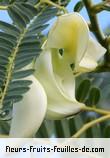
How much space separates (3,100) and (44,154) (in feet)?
0.34

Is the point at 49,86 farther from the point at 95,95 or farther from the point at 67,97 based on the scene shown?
the point at 95,95

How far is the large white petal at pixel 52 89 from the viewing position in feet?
1.35

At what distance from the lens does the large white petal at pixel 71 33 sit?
1.36 ft

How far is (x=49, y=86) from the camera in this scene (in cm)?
41

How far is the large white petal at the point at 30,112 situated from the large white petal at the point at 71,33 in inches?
1.8

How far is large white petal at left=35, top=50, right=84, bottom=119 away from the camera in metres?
0.41

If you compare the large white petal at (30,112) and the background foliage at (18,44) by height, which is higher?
the background foliage at (18,44)

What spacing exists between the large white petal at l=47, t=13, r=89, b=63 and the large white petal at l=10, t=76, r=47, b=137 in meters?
0.04

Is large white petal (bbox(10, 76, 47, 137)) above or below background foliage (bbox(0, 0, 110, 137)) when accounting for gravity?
below

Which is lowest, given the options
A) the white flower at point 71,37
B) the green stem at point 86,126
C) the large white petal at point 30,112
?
the green stem at point 86,126

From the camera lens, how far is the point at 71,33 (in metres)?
0.43

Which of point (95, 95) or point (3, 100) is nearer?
point (3, 100)

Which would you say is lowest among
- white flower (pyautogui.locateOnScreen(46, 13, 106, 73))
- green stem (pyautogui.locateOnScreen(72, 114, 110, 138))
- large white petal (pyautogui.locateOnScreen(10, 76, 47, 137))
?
green stem (pyautogui.locateOnScreen(72, 114, 110, 138))

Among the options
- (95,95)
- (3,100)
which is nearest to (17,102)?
(3,100)
